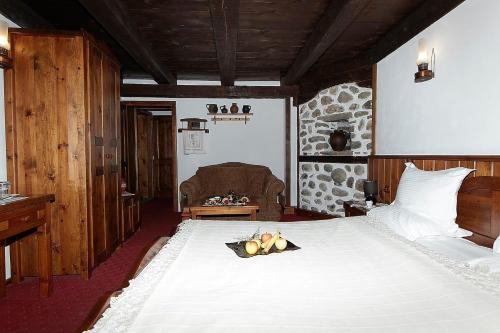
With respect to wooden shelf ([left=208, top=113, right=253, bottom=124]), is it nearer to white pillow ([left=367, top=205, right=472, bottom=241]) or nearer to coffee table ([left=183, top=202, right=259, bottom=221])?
coffee table ([left=183, top=202, right=259, bottom=221])

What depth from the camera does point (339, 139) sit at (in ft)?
16.4

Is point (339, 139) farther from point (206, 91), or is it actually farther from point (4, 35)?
point (4, 35)

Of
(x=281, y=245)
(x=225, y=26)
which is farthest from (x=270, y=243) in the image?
(x=225, y=26)

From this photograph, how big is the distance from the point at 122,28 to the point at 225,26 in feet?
3.41

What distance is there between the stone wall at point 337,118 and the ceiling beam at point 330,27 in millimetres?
747

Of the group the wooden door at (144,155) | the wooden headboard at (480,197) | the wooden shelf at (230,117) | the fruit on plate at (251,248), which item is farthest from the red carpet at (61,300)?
the wooden door at (144,155)

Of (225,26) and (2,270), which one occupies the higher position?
(225,26)

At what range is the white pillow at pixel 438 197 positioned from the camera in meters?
2.12

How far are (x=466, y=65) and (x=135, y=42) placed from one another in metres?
3.28

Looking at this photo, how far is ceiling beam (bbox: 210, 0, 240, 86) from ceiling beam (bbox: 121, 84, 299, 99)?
4.67 feet

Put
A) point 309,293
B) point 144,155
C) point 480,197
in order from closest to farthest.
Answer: point 309,293 < point 480,197 < point 144,155

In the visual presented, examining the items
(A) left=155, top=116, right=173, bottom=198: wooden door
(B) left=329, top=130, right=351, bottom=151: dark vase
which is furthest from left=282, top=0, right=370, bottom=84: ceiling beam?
(A) left=155, top=116, right=173, bottom=198: wooden door

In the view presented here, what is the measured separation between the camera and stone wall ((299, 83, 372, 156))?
4602 millimetres

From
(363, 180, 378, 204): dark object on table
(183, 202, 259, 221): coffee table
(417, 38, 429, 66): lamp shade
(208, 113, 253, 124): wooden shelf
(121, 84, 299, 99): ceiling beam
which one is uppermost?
(121, 84, 299, 99): ceiling beam
